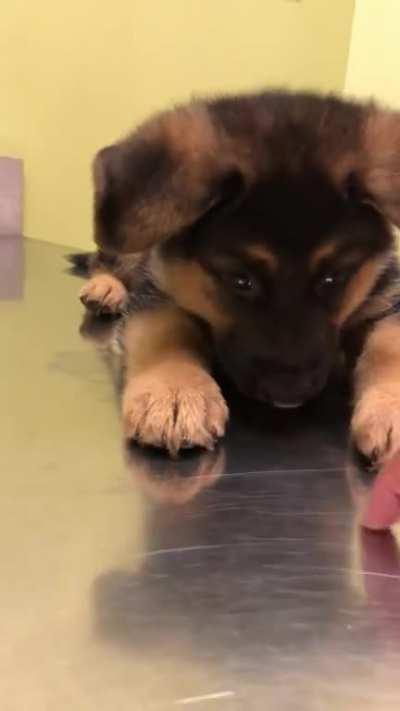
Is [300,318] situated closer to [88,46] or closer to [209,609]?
[209,609]

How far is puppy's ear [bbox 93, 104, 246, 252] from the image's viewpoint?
1.32 metres

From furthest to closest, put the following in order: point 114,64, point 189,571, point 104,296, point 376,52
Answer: point 114,64
point 376,52
point 104,296
point 189,571

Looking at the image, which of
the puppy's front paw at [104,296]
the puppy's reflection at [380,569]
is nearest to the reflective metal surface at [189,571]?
the puppy's reflection at [380,569]

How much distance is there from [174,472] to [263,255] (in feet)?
1.06

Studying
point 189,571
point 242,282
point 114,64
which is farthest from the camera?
point 114,64

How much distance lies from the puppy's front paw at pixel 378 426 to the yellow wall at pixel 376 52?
1.30 meters

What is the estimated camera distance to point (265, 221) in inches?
51.8

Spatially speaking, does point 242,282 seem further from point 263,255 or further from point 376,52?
point 376,52

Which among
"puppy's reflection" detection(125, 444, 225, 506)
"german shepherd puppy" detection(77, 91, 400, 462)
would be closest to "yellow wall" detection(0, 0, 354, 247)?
"german shepherd puppy" detection(77, 91, 400, 462)

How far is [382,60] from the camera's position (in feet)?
8.04

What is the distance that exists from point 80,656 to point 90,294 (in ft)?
4.69

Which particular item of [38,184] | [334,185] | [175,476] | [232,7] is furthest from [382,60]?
[175,476]

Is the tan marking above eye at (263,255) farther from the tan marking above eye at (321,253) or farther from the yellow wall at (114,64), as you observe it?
the yellow wall at (114,64)

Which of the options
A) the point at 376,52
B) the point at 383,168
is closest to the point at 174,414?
the point at 383,168
